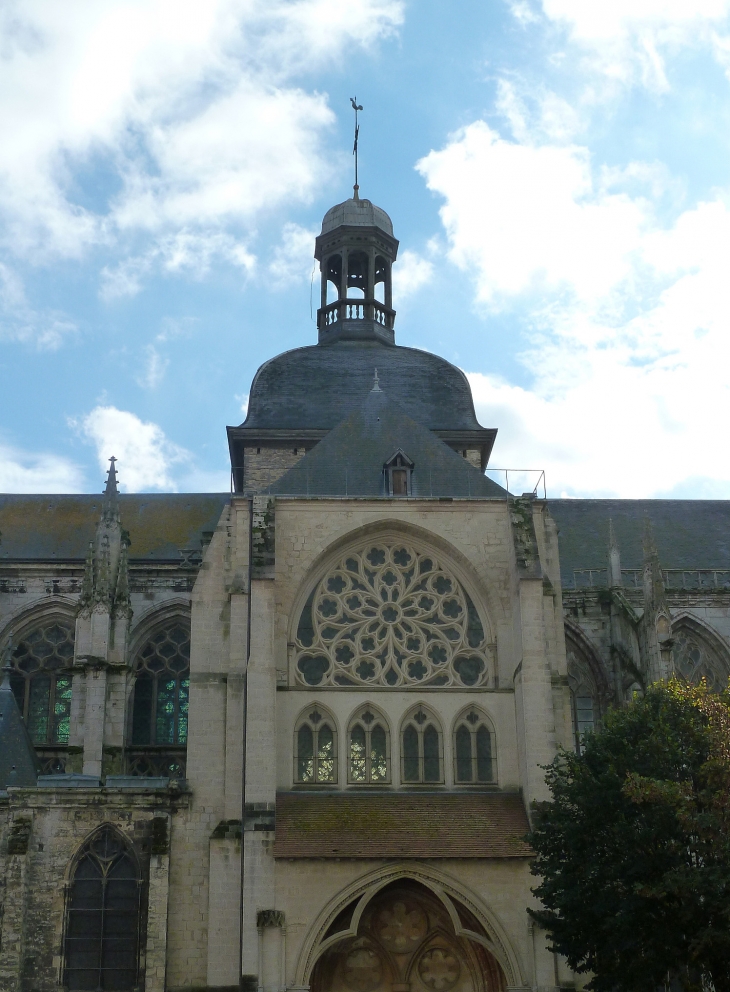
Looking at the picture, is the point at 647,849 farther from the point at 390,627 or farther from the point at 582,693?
the point at 582,693

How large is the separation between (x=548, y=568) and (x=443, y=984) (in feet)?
26.8

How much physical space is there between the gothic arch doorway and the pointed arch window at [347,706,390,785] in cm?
204

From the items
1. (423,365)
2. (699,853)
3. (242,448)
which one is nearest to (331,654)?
(699,853)

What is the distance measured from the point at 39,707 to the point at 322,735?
987 centimetres

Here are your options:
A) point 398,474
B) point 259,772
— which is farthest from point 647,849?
point 398,474

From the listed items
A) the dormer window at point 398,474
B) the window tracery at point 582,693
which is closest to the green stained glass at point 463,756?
the dormer window at point 398,474

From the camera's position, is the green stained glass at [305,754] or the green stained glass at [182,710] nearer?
the green stained glass at [305,754]

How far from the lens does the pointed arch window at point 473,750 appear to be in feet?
76.3

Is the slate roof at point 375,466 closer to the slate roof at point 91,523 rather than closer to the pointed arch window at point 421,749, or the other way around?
the pointed arch window at point 421,749

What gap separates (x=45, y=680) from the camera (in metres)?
30.3

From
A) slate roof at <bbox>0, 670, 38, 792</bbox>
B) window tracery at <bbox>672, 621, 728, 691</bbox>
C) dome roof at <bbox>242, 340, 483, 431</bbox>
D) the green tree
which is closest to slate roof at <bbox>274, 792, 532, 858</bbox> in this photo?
the green tree

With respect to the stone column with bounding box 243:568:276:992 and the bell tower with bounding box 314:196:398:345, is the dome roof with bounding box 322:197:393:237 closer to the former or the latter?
the bell tower with bounding box 314:196:398:345

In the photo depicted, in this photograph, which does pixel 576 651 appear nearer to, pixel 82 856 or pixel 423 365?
pixel 423 365

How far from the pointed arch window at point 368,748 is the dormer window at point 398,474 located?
4759 mm
